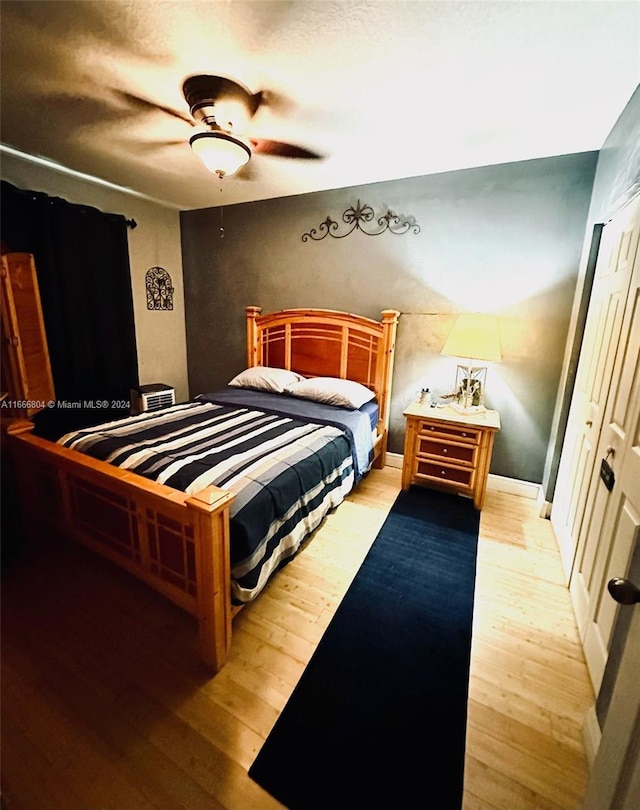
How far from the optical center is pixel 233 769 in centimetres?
111

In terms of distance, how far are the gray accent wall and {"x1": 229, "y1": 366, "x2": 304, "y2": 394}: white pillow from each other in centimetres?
74

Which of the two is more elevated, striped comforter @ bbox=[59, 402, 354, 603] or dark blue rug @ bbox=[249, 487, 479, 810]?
striped comforter @ bbox=[59, 402, 354, 603]

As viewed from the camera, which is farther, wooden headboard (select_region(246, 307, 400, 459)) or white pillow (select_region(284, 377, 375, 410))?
wooden headboard (select_region(246, 307, 400, 459))

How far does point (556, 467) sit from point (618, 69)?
2117 mm

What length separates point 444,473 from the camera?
2656 millimetres

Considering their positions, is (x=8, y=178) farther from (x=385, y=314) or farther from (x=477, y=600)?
(x=477, y=600)

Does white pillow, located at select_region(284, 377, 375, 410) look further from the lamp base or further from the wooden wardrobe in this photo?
the wooden wardrobe

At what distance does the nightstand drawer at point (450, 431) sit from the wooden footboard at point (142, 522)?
1.76 m

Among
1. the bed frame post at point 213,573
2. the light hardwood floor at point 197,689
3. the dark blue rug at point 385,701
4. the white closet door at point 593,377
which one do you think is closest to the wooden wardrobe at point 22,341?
the light hardwood floor at point 197,689

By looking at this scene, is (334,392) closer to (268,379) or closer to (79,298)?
(268,379)

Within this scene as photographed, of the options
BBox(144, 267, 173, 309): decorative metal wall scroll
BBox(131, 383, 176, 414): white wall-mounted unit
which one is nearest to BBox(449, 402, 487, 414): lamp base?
BBox(131, 383, 176, 414): white wall-mounted unit

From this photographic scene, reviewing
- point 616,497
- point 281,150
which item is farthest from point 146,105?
point 616,497

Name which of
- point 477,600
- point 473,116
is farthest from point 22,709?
point 473,116

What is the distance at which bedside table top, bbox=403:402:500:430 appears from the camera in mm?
2471
